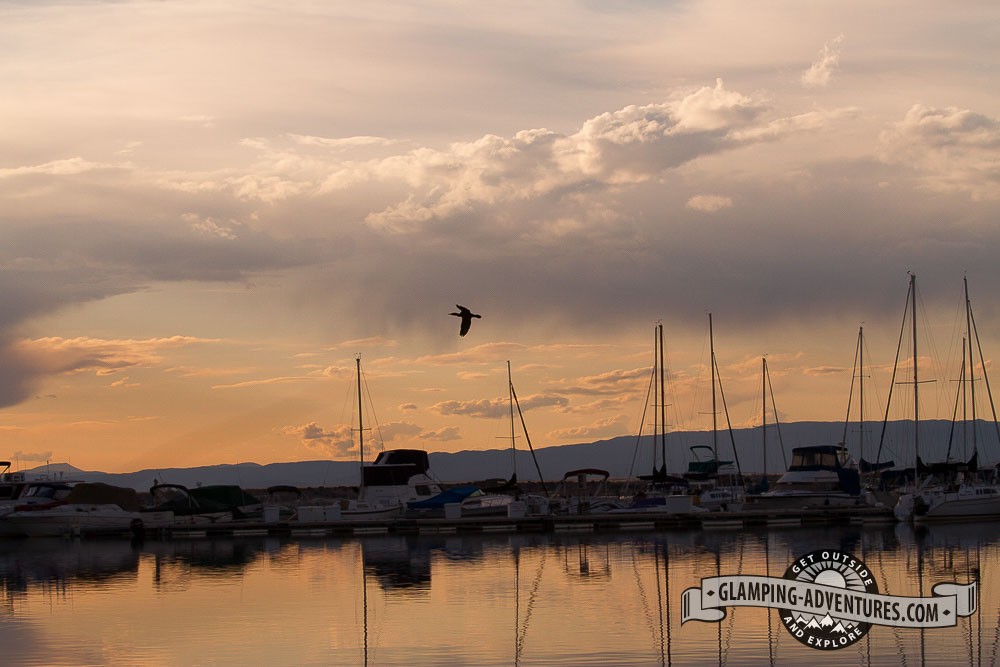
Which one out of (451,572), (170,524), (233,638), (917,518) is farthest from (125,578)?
(917,518)

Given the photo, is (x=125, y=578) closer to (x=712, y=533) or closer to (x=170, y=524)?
(x=170, y=524)

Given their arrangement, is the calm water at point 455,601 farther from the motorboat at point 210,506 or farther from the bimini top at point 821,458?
the motorboat at point 210,506

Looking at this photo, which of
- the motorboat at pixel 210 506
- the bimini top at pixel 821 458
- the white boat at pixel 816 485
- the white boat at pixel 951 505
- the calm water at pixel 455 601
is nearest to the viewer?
the calm water at pixel 455 601

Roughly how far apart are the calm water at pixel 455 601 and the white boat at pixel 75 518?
4.64m

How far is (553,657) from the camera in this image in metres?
27.8

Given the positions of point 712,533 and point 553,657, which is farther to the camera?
point 712,533

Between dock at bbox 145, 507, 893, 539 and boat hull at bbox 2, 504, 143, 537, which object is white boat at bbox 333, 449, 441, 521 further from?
boat hull at bbox 2, 504, 143, 537

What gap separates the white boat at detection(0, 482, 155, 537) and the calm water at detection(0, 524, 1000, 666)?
4638 millimetres

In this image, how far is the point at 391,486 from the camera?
74.6 meters

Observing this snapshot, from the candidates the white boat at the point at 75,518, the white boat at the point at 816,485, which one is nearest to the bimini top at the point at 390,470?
the white boat at the point at 75,518

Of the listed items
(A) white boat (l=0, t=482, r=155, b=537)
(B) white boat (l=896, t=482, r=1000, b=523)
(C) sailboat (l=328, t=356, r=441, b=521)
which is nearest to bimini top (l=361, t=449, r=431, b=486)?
(C) sailboat (l=328, t=356, r=441, b=521)

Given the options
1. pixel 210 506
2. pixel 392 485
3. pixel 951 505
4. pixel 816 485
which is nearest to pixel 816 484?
pixel 816 485

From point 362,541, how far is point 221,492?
47.4 ft

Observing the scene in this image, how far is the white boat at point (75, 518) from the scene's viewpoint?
2680 inches
